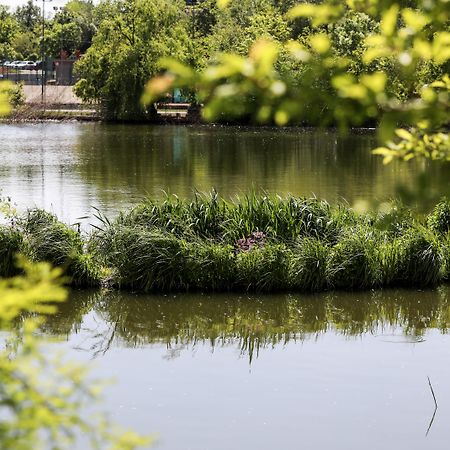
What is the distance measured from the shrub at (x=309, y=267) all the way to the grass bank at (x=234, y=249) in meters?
0.01

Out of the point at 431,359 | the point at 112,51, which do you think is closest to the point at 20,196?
the point at 431,359

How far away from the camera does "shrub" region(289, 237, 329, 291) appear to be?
41.4ft

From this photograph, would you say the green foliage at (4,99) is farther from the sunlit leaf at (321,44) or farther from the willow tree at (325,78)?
the sunlit leaf at (321,44)

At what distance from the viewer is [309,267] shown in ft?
41.7

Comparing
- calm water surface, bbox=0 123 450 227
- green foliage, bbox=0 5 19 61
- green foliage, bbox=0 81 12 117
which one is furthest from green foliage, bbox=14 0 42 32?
green foliage, bbox=0 81 12 117

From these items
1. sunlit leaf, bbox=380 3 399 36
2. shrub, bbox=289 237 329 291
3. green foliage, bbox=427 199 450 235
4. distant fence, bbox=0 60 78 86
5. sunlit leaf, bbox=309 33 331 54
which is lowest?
shrub, bbox=289 237 329 291

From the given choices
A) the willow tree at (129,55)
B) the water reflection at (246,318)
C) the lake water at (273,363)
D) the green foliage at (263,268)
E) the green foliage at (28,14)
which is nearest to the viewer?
the lake water at (273,363)

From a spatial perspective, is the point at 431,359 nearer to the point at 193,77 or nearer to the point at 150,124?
the point at 193,77

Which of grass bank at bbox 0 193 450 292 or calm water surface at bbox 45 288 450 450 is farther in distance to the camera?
grass bank at bbox 0 193 450 292

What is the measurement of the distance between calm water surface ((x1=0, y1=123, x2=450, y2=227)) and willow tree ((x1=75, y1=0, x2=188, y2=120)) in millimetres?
7713

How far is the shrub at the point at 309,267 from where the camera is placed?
41.4 feet

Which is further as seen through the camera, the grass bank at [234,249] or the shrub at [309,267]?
the shrub at [309,267]

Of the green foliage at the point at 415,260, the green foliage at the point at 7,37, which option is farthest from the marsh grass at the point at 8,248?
the green foliage at the point at 7,37

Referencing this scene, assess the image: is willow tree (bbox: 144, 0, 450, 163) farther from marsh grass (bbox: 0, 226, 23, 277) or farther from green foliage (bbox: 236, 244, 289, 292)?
marsh grass (bbox: 0, 226, 23, 277)
